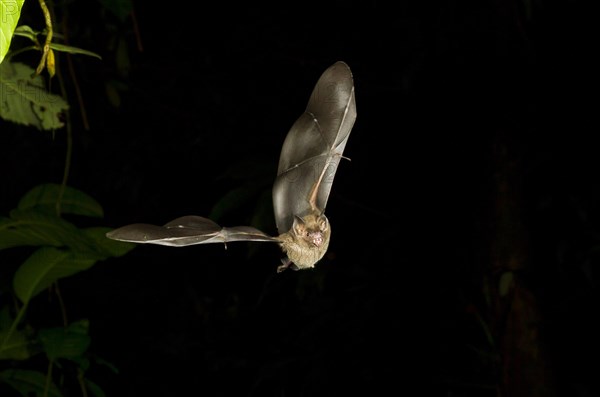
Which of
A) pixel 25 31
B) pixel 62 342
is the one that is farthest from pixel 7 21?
pixel 62 342

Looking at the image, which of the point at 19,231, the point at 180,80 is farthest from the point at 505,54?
the point at 19,231

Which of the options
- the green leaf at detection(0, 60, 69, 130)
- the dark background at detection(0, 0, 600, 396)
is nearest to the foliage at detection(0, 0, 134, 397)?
the green leaf at detection(0, 60, 69, 130)

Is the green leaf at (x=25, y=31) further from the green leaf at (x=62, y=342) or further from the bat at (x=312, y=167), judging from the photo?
the green leaf at (x=62, y=342)

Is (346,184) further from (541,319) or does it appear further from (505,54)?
(541,319)

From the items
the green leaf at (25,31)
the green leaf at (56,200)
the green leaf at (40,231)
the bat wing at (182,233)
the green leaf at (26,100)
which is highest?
the green leaf at (25,31)

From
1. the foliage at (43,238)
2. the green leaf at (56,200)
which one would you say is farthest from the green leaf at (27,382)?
the green leaf at (56,200)
